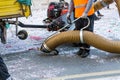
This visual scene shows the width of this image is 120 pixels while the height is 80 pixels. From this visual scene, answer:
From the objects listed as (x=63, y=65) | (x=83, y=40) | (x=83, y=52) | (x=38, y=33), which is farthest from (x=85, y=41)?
(x=38, y=33)

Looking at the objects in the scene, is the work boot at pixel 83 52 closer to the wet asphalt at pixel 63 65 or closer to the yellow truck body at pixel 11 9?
the wet asphalt at pixel 63 65

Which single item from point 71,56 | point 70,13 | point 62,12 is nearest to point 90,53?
point 71,56

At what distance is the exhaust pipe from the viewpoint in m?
7.57

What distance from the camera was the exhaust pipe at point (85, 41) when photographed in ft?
24.8

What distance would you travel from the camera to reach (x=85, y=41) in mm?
7734

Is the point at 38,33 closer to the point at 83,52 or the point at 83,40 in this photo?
the point at 83,52

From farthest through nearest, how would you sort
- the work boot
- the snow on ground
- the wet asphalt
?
the snow on ground
the work boot
the wet asphalt

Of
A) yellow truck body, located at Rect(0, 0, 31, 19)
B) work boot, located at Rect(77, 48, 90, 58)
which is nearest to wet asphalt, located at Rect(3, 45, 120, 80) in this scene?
work boot, located at Rect(77, 48, 90, 58)

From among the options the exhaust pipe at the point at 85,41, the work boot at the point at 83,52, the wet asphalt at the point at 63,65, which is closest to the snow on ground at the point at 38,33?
the wet asphalt at the point at 63,65

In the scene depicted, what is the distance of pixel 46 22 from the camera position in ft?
31.8

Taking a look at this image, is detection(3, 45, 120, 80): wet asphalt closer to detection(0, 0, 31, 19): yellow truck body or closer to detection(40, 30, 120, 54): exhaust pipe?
detection(40, 30, 120, 54): exhaust pipe

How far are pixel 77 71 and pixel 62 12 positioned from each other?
2622 mm

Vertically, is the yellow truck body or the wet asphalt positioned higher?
the yellow truck body

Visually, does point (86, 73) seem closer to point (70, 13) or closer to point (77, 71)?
point (77, 71)
